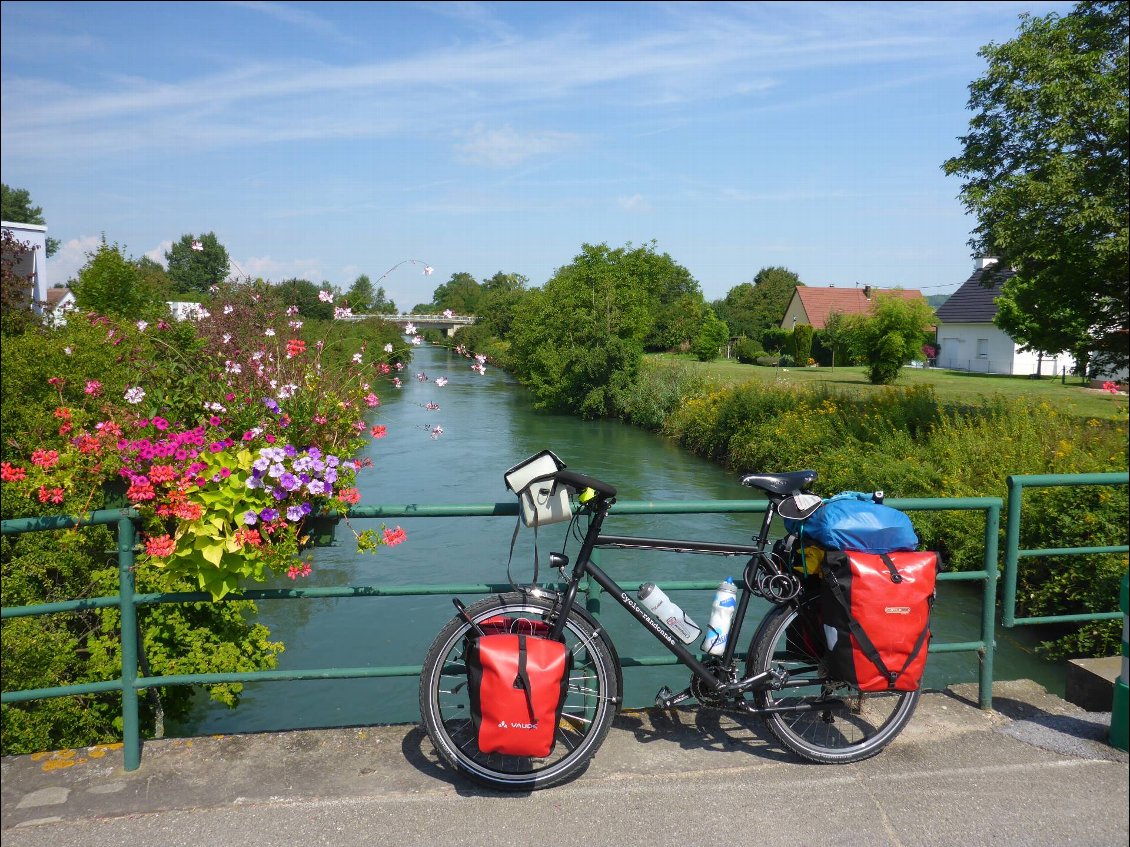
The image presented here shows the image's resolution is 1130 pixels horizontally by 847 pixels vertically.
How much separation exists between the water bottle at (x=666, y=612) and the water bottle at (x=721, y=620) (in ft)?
0.21

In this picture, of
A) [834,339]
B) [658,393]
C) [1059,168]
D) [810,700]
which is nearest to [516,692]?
[810,700]

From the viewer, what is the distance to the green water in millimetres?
9531

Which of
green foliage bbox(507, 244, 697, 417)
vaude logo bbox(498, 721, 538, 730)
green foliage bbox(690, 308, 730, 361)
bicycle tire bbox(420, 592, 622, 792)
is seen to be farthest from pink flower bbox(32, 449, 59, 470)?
green foliage bbox(690, 308, 730, 361)

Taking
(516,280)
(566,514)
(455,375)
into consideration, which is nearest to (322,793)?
(566,514)

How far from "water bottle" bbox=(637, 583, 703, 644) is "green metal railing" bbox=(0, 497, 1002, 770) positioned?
26 cm

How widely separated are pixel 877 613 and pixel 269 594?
232 cm

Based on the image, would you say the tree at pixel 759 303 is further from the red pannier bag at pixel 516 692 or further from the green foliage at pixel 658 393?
the red pannier bag at pixel 516 692

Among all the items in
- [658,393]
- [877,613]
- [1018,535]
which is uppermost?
[1018,535]

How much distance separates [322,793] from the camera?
11.5 ft

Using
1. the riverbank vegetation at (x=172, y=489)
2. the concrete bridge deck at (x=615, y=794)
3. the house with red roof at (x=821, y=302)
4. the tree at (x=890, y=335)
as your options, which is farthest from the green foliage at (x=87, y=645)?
the house with red roof at (x=821, y=302)

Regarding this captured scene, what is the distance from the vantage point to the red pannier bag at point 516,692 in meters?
3.35

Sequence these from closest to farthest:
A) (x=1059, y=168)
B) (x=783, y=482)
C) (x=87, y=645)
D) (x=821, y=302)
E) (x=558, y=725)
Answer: (x=558, y=725) → (x=783, y=482) → (x=87, y=645) → (x=1059, y=168) → (x=821, y=302)

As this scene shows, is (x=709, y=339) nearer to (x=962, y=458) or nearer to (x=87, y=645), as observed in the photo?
(x=962, y=458)

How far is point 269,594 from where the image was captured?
3832 mm
